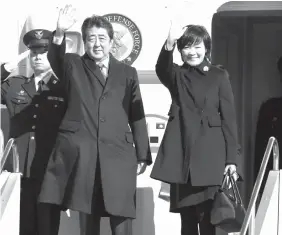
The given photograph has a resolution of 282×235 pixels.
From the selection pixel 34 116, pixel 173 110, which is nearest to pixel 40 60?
pixel 34 116

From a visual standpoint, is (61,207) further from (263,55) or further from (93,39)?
(263,55)

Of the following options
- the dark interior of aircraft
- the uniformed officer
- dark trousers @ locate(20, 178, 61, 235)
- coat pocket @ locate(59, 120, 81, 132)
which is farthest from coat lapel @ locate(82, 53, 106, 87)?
the dark interior of aircraft

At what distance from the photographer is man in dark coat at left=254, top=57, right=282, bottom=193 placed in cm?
782

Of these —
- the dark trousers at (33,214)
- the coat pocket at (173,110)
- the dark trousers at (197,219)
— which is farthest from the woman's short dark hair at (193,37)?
the dark trousers at (33,214)

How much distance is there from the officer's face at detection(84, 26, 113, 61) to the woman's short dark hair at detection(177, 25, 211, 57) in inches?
17.7

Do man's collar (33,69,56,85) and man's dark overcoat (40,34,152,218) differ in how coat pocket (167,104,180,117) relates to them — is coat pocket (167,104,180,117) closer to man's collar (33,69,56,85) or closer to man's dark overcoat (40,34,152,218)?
man's dark overcoat (40,34,152,218)

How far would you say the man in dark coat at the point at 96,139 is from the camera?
6801 mm

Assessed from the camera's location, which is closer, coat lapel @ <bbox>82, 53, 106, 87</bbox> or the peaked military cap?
coat lapel @ <bbox>82, 53, 106, 87</bbox>

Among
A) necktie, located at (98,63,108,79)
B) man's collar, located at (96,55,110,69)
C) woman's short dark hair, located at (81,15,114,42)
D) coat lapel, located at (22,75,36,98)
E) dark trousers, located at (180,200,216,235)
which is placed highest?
woman's short dark hair, located at (81,15,114,42)

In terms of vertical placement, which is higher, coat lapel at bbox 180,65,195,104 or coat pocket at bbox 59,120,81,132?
coat lapel at bbox 180,65,195,104

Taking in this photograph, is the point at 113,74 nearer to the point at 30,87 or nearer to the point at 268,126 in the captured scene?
the point at 30,87

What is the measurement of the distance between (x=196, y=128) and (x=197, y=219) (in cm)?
57

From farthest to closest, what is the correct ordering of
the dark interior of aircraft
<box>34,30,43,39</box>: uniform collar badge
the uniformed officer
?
the dark interior of aircraft
<box>34,30,43,39</box>: uniform collar badge
the uniformed officer

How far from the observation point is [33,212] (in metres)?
7.18
